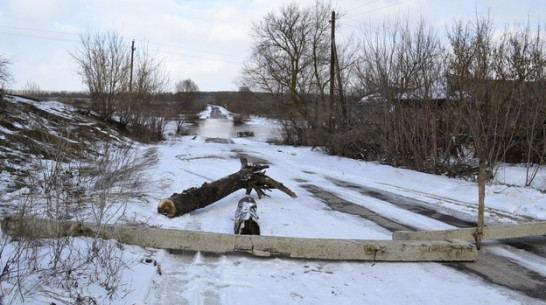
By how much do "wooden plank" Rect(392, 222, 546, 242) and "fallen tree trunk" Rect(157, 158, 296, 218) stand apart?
349 cm

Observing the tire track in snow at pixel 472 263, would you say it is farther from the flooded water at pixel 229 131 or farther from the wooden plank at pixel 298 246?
the flooded water at pixel 229 131

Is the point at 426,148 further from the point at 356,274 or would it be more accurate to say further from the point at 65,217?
the point at 65,217

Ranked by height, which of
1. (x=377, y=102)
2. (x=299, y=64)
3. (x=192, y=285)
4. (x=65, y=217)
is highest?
(x=299, y=64)

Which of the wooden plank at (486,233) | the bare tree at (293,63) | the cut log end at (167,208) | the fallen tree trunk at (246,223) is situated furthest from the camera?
the bare tree at (293,63)

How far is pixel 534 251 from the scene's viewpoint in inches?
230

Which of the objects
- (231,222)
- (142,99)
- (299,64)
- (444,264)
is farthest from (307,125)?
(444,264)

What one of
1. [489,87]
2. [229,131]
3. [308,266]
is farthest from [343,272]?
[229,131]

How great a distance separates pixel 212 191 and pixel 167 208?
118 centimetres

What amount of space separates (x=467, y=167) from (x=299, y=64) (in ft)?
67.4

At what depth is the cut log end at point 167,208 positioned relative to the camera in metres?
6.92

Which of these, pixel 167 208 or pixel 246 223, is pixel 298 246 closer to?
pixel 246 223

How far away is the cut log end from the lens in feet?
22.7

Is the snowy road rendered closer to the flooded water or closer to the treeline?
the treeline

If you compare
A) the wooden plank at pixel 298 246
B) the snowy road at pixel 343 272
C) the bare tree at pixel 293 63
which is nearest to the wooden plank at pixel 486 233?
the snowy road at pixel 343 272
